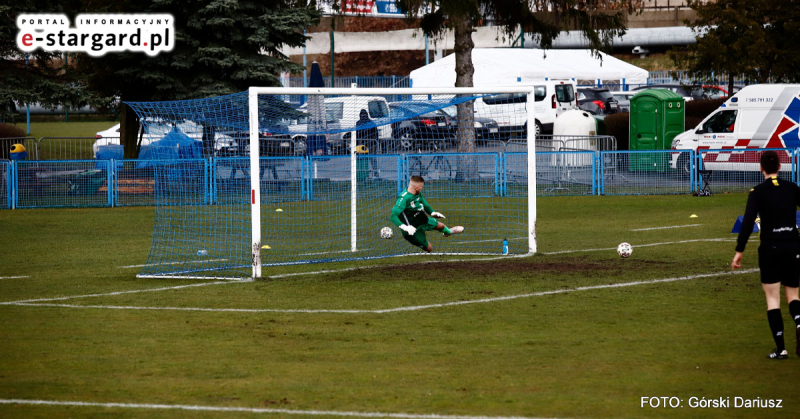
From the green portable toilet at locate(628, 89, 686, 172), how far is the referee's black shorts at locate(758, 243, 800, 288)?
23848 millimetres

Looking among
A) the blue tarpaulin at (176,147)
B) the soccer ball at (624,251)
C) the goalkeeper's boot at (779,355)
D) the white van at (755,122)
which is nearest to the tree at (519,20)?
the white van at (755,122)

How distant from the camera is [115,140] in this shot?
35094 mm

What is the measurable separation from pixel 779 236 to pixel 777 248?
0.11 m

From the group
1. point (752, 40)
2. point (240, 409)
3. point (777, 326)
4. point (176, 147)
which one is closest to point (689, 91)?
point (752, 40)

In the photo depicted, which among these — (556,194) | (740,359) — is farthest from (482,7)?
(740,359)

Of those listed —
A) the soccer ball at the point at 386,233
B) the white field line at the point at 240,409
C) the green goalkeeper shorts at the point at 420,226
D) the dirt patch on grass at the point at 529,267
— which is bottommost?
the white field line at the point at 240,409

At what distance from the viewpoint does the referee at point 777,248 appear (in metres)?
8.06

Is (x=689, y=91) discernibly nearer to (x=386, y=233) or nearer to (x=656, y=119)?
(x=656, y=119)

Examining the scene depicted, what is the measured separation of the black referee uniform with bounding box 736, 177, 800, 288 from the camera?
26.6 feet

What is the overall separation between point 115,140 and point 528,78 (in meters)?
18.2

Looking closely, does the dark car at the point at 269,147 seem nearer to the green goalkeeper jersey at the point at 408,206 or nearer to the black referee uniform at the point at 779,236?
the green goalkeeper jersey at the point at 408,206

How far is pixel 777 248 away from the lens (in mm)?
8109

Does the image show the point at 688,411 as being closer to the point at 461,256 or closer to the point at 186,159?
the point at 461,256

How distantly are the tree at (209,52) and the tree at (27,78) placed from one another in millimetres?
983
